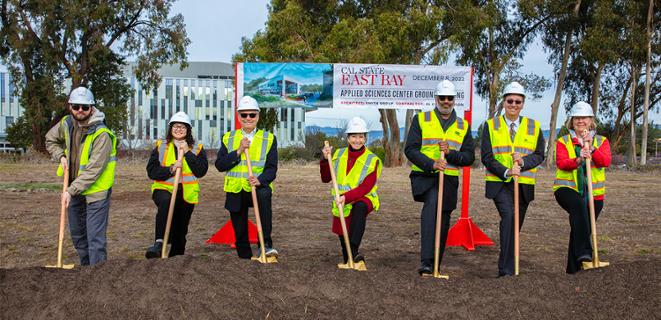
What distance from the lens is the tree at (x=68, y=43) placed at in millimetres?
31625

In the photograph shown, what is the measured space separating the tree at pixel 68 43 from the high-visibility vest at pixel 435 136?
28.6 metres

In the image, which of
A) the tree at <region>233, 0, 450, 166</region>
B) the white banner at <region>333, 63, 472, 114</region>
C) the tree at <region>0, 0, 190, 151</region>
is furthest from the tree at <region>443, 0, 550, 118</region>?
the white banner at <region>333, 63, 472, 114</region>

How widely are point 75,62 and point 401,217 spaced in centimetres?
2676

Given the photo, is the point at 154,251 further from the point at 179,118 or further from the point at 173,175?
the point at 179,118

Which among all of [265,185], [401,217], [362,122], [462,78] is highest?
[462,78]

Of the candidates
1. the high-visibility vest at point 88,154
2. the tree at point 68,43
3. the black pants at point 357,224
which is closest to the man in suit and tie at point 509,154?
the black pants at point 357,224

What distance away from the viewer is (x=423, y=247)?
6.07 meters

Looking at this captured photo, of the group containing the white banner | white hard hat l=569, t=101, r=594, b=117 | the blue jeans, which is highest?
the white banner

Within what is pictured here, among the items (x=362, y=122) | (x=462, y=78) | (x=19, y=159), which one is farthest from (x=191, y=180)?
(x=19, y=159)

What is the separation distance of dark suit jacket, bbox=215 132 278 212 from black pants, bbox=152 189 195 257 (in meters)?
0.54

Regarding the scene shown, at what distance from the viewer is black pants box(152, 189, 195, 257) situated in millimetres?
6582

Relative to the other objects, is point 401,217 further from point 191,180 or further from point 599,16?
point 599,16

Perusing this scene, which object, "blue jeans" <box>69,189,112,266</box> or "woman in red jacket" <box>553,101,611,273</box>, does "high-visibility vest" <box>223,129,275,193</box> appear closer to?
"blue jeans" <box>69,189,112,266</box>

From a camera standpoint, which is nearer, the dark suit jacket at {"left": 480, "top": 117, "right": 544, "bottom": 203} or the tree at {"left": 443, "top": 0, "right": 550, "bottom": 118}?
the dark suit jacket at {"left": 480, "top": 117, "right": 544, "bottom": 203}
